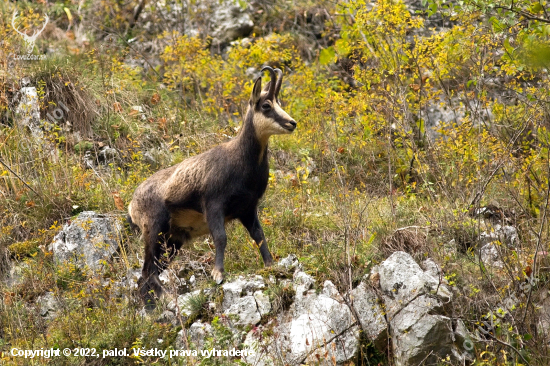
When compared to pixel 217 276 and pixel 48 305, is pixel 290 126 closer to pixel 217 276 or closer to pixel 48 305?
pixel 217 276

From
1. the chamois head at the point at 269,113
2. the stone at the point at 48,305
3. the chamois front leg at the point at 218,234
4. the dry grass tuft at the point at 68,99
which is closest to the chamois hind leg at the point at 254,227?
the chamois front leg at the point at 218,234

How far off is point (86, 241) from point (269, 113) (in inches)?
110

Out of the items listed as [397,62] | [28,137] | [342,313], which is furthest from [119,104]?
[342,313]

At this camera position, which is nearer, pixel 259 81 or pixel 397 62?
pixel 259 81

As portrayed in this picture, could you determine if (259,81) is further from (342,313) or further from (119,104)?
(119,104)

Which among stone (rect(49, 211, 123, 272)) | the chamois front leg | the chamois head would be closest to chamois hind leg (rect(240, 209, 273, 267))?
the chamois front leg

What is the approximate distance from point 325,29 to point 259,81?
7477mm

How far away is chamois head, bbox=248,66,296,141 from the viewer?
→ 6707 millimetres

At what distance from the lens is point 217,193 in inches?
265

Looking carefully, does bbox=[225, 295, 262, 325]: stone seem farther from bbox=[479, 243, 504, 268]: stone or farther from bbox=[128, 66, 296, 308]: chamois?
bbox=[479, 243, 504, 268]: stone

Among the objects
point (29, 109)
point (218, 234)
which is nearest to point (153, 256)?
point (218, 234)

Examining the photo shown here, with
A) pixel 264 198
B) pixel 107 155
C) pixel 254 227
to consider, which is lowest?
pixel 264 198

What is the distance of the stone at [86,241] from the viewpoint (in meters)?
7.53

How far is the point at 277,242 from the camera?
768cm
